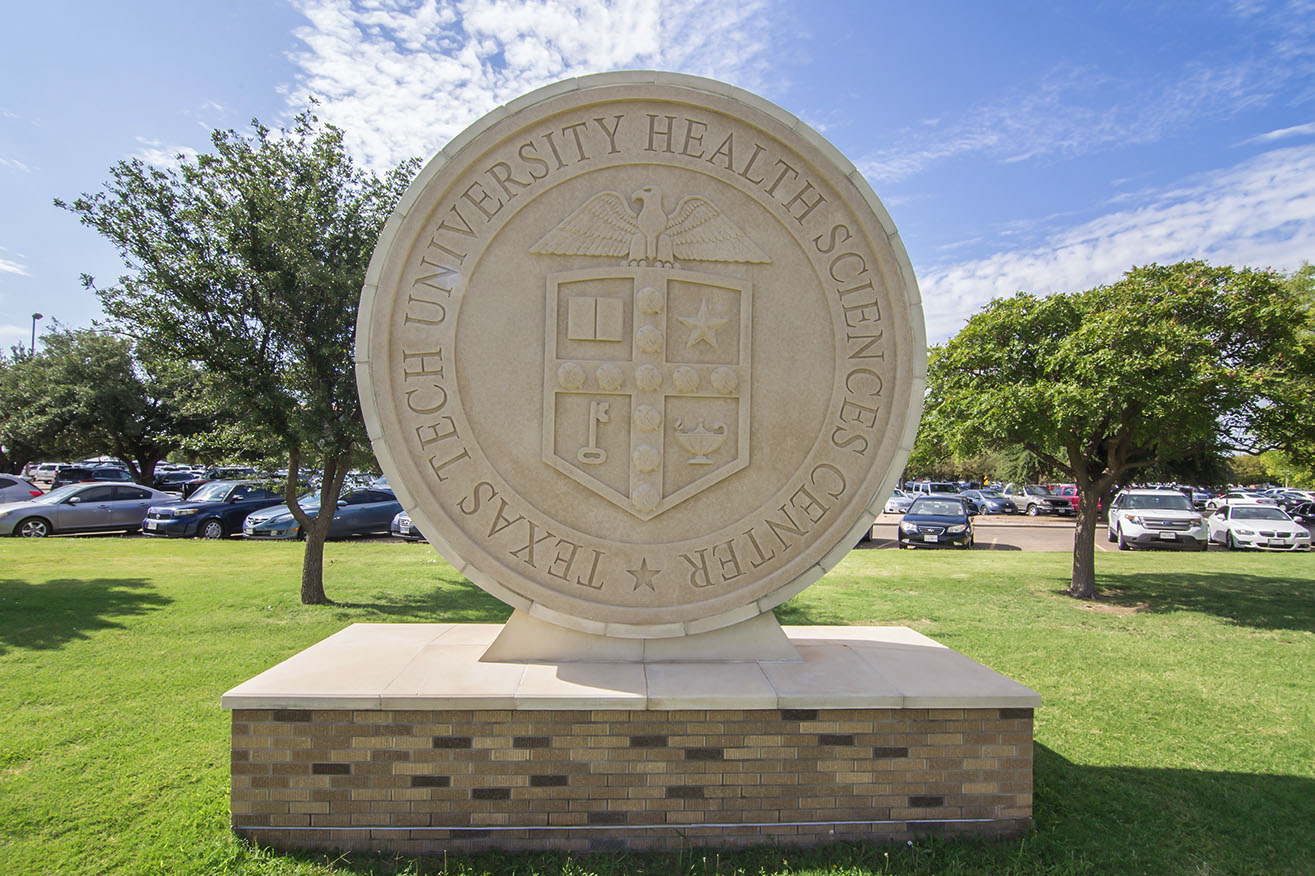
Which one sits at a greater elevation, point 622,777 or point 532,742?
point 532,742

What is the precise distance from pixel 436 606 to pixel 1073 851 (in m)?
7.97

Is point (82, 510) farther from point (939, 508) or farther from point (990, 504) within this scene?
point (990, 504)

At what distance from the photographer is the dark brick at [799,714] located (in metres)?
3.89

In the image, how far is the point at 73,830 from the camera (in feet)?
12.7

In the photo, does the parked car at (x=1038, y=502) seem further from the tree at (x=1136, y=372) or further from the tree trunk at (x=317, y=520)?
the tree trunk at (x=317, y=520)

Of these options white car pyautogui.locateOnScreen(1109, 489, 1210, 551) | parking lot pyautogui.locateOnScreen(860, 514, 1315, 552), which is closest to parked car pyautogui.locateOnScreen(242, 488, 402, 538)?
parking lot pyautogui.locateOnScreen(860, 514, 1315, 552)

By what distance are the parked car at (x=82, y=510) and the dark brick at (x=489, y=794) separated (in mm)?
18732

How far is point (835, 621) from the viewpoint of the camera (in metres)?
9.12

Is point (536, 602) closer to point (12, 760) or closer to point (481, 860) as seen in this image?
point (481, 860)

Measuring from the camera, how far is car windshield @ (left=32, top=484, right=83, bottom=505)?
687 inches

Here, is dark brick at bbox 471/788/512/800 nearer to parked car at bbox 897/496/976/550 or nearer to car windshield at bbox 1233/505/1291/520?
parked car at bbox 897/496/976/550

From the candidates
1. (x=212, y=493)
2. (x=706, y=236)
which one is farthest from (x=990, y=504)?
(x=706, y=236)

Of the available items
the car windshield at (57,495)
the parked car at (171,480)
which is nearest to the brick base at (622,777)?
the car windshield at (57,495)

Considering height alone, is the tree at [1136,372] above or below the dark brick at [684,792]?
above
